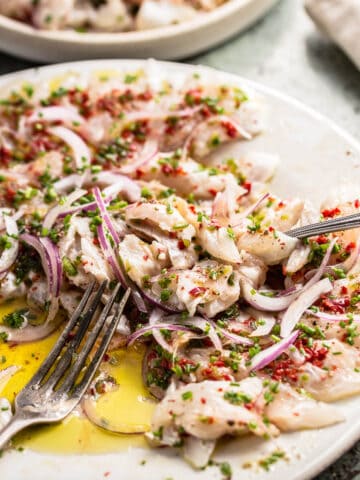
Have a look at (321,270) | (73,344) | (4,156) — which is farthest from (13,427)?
(4,156)

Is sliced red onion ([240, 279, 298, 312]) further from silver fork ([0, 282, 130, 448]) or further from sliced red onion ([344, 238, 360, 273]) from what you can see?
silver fork ([0, 282, 130, 448])

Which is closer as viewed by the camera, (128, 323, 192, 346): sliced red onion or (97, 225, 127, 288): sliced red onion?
(128, 323, 192, 346): sliced red onion

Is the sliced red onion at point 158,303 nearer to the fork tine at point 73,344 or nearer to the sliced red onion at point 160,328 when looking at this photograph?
the sliced red onion at point 160,328

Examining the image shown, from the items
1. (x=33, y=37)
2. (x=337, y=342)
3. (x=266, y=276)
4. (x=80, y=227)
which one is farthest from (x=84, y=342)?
(x=33, y=37)

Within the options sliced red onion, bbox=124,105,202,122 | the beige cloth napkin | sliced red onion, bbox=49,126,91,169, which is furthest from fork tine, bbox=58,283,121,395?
the beige cloth napkin

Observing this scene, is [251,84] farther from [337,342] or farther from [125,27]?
[337,342]
